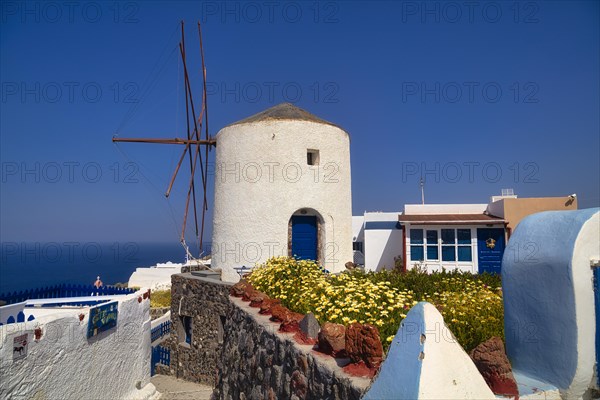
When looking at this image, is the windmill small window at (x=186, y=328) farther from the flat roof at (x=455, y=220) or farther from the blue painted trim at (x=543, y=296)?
the blue painted trim at (x=543, y=296)

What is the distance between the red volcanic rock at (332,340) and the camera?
4.07m

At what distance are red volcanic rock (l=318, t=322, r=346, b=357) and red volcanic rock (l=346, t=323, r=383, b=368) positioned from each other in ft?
1.02

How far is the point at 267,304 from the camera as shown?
7008 millimetres

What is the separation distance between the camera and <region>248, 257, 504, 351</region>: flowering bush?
4.66m

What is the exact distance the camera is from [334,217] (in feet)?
41.7

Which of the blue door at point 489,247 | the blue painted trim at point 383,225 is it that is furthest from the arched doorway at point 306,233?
the blue door at point 489,247

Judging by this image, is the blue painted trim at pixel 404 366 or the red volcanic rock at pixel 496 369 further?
the red volcanic rock at pixel 496 369

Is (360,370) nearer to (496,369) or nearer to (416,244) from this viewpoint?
(496,369)

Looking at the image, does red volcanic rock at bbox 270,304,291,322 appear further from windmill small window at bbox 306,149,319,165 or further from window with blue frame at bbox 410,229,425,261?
window with blue frame at bbox 410,229,425,261

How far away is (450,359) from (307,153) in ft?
34.4

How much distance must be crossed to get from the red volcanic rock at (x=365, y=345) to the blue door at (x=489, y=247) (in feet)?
41.8

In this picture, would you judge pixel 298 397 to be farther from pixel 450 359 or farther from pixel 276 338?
pixel 450 359

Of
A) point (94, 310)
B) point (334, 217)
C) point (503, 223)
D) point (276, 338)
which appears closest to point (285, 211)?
point (334, 217)

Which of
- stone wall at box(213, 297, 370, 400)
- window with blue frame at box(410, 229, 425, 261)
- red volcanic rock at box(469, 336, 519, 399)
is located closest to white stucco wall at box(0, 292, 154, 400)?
stone wall at box(213, 297, 370, 400)
